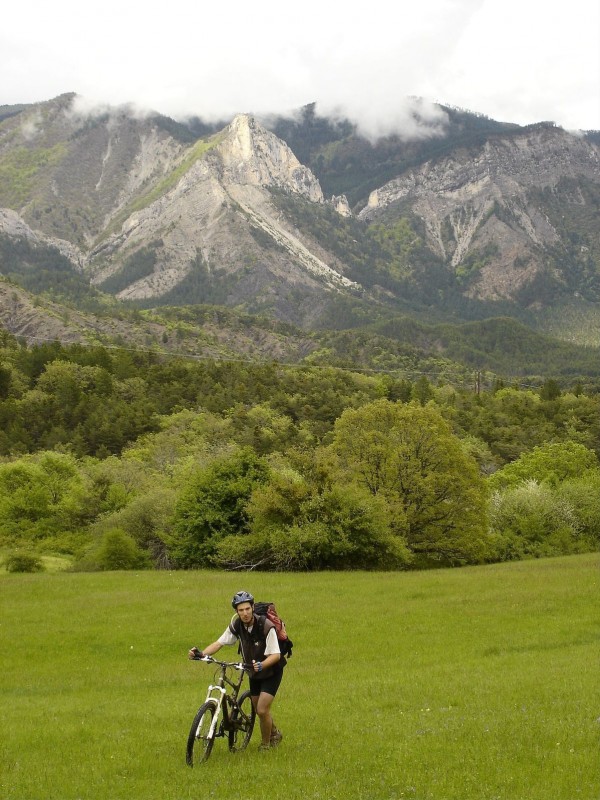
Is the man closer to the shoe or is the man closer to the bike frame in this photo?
the bike frame

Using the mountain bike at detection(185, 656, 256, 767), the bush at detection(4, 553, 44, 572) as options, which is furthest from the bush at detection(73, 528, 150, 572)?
the mountain bike at detection(185, 656, 256, 767)

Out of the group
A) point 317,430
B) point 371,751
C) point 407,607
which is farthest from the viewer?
point 317,430

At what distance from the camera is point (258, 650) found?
13.6 m

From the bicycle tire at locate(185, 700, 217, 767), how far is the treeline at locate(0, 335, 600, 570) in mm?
38934

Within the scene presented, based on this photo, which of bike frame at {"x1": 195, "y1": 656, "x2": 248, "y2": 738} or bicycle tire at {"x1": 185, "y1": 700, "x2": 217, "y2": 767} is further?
bike frame at {"x1": 195, "y1": 656, "x2": 248, "y2": 738}

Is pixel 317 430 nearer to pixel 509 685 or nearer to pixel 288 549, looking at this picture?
pixel 288 549

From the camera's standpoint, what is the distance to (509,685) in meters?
19.1

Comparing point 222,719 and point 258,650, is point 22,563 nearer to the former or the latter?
point 222,719

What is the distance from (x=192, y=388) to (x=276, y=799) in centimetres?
14994

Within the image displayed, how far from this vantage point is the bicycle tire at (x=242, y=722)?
13844 mm

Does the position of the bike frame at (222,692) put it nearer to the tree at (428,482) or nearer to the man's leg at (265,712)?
the man's leg at (265,712)

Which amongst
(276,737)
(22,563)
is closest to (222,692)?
(276,737)

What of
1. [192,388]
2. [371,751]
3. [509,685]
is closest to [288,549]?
[509,685]

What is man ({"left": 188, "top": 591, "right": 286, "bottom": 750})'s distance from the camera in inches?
530
